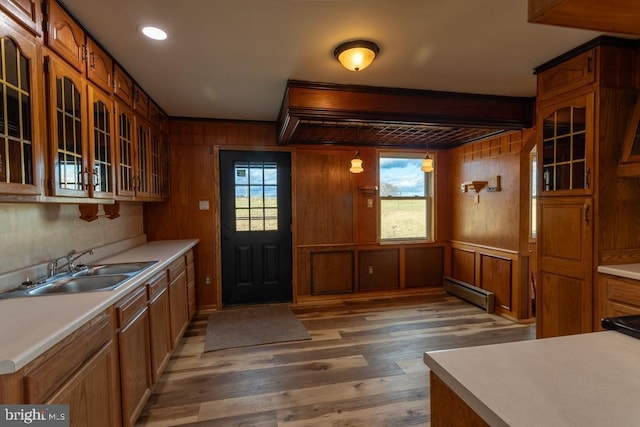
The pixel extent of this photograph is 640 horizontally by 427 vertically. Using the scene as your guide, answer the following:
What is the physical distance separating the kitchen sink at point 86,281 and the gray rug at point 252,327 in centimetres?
117

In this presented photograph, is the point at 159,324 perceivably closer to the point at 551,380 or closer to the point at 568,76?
the point at 551,380

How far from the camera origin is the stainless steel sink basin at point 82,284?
188 cm

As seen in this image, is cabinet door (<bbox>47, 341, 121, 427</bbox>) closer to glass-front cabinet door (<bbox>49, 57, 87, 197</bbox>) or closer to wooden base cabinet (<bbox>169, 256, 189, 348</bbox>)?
glass-front cabinet door (<bbox>49, 57, 87, 197</bbox>)

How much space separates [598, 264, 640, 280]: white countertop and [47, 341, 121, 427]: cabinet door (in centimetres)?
309

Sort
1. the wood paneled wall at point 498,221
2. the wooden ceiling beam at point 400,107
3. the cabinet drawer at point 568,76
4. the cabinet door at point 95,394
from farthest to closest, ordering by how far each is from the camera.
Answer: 1. the wood paneled wall at point 498,221
2. the wooden ceiling beam at point 400,107
3. the cabinet drawer at point 568,76
4. the cabinet door at point 95,394

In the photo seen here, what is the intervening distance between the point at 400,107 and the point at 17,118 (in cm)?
265

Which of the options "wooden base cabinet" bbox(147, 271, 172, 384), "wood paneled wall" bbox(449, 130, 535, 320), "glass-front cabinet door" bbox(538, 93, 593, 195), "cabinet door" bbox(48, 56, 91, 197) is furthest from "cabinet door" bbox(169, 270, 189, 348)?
"wood paneled wall" bbox(449, 130, 535, 320)

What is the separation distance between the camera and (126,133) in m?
2.65

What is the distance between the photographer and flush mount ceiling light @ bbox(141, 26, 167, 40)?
1.95 meters

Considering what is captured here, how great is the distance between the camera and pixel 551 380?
791mm

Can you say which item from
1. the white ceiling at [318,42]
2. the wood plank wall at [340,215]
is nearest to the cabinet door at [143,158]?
the white ceiling at [318,42]

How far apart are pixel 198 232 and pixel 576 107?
4066mm

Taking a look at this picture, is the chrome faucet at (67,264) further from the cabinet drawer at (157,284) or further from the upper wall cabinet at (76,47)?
the upper wall cabinet at (76,47)

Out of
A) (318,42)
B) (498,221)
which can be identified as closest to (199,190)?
(318,42)
